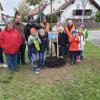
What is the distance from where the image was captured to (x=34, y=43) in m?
11.9

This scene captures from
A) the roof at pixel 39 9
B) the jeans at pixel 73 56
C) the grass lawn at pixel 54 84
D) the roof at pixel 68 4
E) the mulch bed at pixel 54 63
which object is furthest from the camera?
the roof at pixel 68 4

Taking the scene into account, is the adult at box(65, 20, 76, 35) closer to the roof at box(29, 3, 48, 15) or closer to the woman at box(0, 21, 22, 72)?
the woman at box(0, 21, 22, 72)

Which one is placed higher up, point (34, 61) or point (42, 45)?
point (42, 45)

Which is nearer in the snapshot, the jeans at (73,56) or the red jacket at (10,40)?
the red jacket at (10,40)

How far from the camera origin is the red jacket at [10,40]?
1178cm

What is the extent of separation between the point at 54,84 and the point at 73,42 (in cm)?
298

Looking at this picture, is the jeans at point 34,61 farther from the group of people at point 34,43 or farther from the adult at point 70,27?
the adult at point 70,27

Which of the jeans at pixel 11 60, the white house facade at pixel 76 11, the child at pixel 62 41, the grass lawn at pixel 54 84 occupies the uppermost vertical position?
the child at pixel 62 41

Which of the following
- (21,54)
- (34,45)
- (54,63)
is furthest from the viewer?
(21,54)

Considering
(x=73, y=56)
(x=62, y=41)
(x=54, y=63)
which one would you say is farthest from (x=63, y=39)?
(x=54, y=63)

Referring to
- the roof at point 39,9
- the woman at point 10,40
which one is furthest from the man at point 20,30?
the roof at point 39,9

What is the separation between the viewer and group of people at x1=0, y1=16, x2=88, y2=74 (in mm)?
11820

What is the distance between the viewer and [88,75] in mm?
11328

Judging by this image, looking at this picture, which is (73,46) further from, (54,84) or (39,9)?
(39,9)
